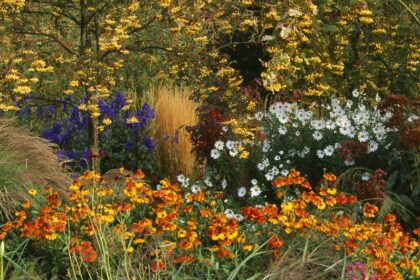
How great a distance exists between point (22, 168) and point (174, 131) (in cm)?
240

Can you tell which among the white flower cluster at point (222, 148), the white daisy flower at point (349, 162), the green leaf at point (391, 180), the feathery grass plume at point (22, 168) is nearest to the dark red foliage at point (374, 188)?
the green leaf at point (391, 180)

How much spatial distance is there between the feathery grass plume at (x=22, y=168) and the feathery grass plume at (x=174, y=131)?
161cm

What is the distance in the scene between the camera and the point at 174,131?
662cm

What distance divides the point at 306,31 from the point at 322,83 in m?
0.86

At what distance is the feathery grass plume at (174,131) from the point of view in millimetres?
6355

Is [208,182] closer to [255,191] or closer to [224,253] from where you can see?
[255,191]

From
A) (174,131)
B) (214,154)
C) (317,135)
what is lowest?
(174,131)

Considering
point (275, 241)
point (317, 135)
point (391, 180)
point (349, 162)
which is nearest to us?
point (275, 241)

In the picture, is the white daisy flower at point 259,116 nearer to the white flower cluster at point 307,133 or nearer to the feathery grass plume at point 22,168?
the white flower cluster at point 307,133

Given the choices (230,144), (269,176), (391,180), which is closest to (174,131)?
(230,144)

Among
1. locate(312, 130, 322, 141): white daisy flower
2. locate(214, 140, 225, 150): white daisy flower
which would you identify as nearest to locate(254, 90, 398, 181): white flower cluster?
locate(312, 130, 322, 141): white daisy flower

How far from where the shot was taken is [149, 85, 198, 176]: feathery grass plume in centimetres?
636

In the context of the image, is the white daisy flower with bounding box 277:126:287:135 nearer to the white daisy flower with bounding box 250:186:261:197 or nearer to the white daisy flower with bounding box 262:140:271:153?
the white daisy flower with bounding box 262:140:271:153

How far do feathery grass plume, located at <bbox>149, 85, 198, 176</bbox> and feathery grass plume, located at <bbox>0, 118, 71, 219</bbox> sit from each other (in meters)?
1.61
